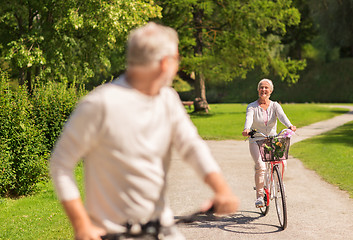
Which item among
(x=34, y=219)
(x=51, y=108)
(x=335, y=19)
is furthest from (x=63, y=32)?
(x=335, y=19)

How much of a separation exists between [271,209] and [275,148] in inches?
65.8

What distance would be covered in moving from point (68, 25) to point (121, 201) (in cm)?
1607

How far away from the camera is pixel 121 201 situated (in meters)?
2.33

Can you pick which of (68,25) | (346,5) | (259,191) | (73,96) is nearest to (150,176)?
(259,191)

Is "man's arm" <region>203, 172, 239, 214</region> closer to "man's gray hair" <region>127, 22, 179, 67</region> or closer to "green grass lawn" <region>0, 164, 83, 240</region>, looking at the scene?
"man's gray hair" <region>127, 22, 179, 67</region>

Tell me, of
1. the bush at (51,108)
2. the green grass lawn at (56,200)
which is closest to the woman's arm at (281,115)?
the green grass lawn at (56,200)

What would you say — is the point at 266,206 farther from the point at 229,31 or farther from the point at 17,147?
the point at 229,31

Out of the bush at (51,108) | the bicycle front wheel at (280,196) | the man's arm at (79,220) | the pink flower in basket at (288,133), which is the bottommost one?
the bicycle front wheel at (280,196)

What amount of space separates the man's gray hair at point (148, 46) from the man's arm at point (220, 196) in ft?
1.91

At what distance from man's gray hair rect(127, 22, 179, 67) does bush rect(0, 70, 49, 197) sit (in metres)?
6.92

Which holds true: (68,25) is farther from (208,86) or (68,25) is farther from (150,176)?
(208,86)

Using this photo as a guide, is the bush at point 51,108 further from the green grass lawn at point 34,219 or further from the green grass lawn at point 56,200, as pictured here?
the green grass lawn at point 34,219

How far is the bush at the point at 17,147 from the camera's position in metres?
8.83

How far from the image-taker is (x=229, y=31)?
32812 millimetres
